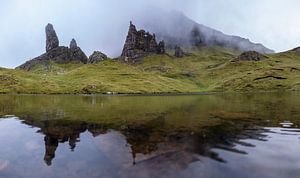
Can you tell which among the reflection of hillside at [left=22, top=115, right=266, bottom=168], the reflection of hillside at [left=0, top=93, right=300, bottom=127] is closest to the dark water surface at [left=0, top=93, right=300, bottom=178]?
the reflection of hillside at [left=22, top=115, right=266, bottom=168]

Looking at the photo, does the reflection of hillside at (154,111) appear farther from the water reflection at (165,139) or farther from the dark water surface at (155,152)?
the dark water surface at (155,152)

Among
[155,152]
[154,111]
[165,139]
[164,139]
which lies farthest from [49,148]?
[154,111]

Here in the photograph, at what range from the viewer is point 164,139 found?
3130 centimetres

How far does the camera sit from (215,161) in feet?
71.9

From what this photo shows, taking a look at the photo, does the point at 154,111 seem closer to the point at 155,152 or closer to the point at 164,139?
the point at 164,139

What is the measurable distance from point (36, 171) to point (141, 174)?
26.7 ft

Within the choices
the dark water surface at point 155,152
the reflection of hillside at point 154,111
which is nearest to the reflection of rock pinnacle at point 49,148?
the dark water surface at point 155,152

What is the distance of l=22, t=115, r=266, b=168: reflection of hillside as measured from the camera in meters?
24.1

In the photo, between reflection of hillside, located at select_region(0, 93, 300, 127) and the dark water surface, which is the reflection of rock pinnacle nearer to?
the dark water surface

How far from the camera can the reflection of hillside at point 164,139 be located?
79.1 feet

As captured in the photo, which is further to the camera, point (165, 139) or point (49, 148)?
point (165, 139)

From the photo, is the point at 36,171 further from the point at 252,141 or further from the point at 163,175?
the point at 252,141

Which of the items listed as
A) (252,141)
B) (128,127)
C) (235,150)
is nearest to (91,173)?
(235,150)

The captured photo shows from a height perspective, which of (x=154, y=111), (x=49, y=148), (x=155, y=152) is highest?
(x=154, y=111)
